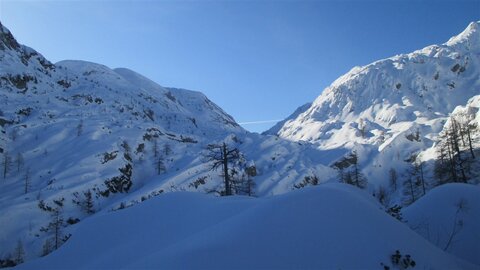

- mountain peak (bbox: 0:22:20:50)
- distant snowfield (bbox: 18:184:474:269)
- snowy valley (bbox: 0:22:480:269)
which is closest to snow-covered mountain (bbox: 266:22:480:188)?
snowy valley (bbox: 0:22:480:269)

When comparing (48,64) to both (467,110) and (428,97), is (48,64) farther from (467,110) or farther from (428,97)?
(428,97)

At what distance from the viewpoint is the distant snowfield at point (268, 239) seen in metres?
7.50

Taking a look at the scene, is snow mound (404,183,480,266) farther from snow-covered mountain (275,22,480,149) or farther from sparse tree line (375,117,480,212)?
snow-covered mountain (275,22,480,149)

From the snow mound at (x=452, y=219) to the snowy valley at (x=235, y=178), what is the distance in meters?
0.06

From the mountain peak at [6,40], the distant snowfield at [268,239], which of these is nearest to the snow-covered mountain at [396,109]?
the distant snowfield at [268,239]

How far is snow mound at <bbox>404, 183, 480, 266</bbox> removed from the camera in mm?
13695

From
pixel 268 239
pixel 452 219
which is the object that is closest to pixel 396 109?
pixel 452 219

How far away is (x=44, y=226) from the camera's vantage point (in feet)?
154

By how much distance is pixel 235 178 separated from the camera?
66812 millimetres

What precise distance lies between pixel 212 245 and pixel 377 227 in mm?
3788

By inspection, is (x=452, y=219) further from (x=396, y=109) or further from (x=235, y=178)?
(x=396, y=109)

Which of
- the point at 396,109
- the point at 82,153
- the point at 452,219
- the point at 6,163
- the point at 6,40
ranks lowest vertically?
the point at 452,219

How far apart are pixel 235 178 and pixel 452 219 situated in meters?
52.8

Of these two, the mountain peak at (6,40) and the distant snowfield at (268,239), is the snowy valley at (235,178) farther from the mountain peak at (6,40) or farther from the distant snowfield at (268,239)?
the mountain peak at (6,40)
